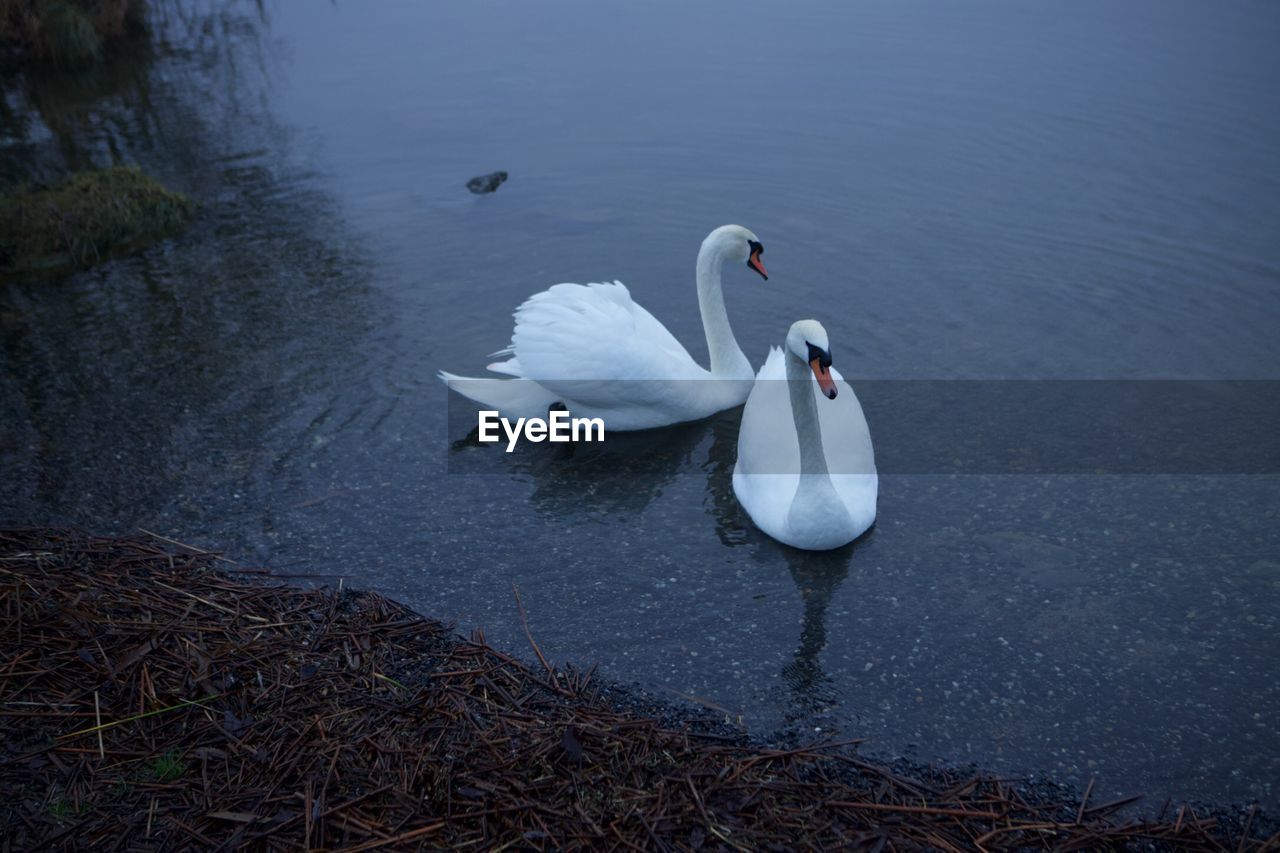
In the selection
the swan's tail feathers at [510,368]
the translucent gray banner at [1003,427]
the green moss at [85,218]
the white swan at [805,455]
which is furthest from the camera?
the green moss at [85,218]

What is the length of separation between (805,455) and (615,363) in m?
1.44

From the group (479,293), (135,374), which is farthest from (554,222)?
(135,374)

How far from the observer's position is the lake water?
4.70 m

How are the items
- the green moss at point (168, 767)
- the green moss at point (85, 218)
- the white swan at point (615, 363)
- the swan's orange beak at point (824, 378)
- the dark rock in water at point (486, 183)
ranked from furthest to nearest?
the dark rock in water at point (486, 183)
the green moss at point (85, 218)
the white swan at point (615, 363)
the swan's orange beak at point (824, 378)
the green moss at point (168, 767)

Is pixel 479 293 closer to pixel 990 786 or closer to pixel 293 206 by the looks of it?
pixel 293 206

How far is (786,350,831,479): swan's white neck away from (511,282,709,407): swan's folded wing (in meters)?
1.19

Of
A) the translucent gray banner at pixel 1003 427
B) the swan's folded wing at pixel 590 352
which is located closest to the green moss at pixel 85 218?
the translucent gray banner at pixel 1003 427

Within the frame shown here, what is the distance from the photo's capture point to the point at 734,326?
314 inches

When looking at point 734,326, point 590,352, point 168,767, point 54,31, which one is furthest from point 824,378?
point 54,31

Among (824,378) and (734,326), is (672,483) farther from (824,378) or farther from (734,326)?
(734,326)

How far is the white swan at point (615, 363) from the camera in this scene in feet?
20.4

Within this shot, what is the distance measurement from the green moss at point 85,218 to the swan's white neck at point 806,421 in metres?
6.71

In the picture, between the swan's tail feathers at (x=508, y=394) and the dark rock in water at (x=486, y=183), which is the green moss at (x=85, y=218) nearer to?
the dark rock in water at (x=486, y=183)

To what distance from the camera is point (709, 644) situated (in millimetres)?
4770
